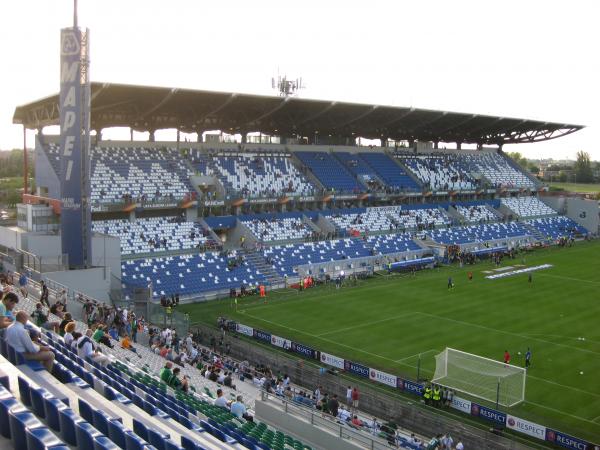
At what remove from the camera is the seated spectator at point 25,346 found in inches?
280

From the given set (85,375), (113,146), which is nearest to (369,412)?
(85,375)

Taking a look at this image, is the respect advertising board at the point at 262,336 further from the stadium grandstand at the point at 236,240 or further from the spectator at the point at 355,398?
the spectator at the point at 355,398

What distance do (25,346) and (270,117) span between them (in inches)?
1778

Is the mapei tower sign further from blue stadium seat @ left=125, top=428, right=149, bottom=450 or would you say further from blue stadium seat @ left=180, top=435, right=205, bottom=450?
blue stadium seat @ left=125, top=428, right=149, bottom=450

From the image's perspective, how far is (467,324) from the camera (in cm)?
3019

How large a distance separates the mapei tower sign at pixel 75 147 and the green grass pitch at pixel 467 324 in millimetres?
6891

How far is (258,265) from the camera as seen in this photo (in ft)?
131

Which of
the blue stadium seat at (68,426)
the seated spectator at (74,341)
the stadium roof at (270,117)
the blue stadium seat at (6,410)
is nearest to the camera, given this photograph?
the blue stadium seat at (6,410)

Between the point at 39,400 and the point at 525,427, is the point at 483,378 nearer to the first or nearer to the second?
the point at 525,427

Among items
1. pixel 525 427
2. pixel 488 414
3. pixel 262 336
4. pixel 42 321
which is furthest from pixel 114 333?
pixel 525 427

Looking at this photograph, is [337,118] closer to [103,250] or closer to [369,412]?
[103,250]

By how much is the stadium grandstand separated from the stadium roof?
0.20 m

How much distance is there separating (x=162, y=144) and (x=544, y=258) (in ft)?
107

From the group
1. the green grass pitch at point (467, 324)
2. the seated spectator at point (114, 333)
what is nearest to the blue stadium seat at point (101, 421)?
the seated spectator at point (114, 333)
